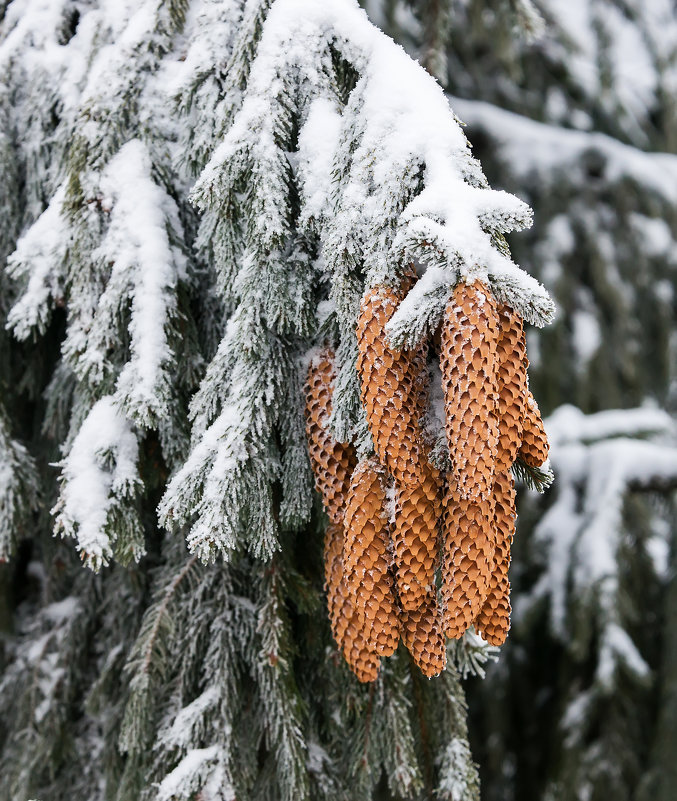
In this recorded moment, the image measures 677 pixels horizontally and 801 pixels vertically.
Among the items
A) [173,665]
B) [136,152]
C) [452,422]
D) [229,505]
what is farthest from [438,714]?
[136,152]

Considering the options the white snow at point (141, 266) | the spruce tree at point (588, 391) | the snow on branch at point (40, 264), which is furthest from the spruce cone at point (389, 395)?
the spruce tree at point (588, 391)

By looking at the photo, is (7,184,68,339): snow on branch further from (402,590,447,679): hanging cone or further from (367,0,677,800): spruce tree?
(367,0,677,800): spruce tree

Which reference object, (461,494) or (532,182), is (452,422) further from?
(532,182)

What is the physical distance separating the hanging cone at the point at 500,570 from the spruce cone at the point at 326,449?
0.72 ft

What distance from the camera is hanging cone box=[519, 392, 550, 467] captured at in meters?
0.85

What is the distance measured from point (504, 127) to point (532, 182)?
31 cm

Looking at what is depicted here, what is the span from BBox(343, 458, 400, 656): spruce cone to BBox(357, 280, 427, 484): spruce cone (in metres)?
0.08

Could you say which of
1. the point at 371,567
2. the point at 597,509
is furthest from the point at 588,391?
the point at 371,567

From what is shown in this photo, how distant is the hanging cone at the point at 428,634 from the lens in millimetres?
859

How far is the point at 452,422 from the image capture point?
742 millimetres

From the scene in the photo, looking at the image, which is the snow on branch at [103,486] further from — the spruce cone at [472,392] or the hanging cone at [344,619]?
the spruce cone at [472,392]

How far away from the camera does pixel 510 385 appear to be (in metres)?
0.81

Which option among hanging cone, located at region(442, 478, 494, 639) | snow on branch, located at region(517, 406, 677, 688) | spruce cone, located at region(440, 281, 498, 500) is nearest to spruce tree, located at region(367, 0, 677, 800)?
snow on branch, located at region(517, 406, 677, 688)

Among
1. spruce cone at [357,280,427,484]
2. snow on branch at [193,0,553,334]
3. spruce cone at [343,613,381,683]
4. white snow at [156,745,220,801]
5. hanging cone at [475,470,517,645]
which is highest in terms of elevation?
snow on branch at [193,0,553,334]
